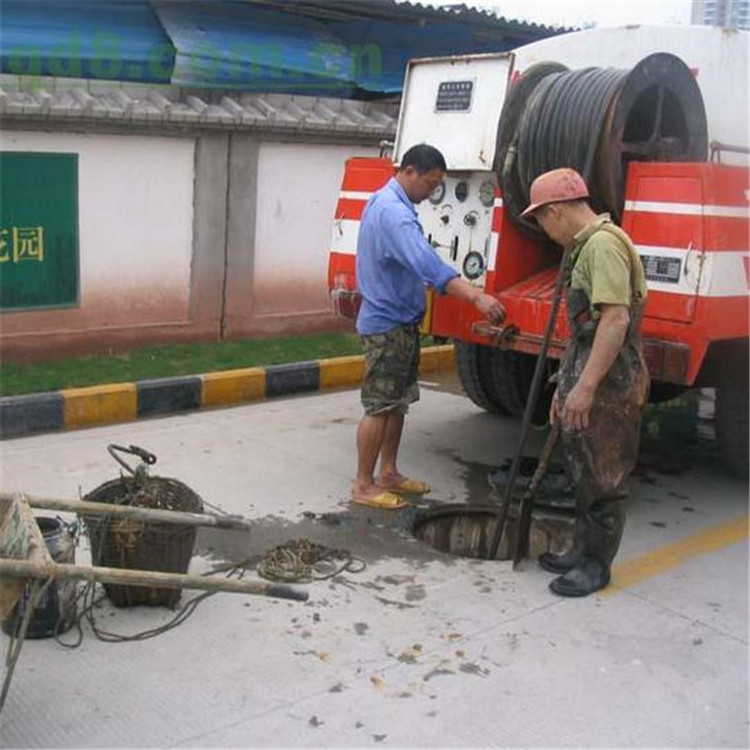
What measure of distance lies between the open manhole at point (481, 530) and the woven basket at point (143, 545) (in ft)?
4.51

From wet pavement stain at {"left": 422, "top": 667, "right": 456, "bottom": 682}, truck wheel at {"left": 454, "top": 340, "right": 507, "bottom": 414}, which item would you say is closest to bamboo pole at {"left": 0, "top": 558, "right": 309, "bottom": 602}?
wet pavement stain at {"left": 422, "top": 667, "right": 456, "bottom": 682}

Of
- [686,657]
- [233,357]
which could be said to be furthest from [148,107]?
[686,657]

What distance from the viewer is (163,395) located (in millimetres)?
6297

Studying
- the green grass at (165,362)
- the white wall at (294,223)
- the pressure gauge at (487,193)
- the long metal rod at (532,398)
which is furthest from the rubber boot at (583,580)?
the white wall at (294,223)

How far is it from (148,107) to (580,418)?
4659 mm

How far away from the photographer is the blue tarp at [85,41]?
21.8ft

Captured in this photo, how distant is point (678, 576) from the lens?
4188 millimetres

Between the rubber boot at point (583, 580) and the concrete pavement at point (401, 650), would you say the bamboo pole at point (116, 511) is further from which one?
the rubber boot at point (583, 580)

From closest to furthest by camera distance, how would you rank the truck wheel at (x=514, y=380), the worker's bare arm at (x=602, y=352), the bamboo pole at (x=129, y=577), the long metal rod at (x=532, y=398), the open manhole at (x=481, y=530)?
the bamboo pole at (x=129, y=577), the worker's bare arm at (x=602, y=352), the long metal rod at (x=532, y=398), the open manhole at (x=481, y=530), the truck wheel at (x=514, y=380)

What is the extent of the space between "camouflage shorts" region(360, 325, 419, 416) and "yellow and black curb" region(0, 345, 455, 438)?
1964mm

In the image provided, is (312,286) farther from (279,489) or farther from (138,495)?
(138,495)

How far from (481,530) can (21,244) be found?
3885 mm

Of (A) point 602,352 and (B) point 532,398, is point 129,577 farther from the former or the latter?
(B) point 532,398

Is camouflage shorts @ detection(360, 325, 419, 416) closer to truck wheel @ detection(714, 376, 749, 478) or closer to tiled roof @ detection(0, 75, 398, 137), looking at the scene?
truck wheel @ detection(714, 376, 749, 478)
